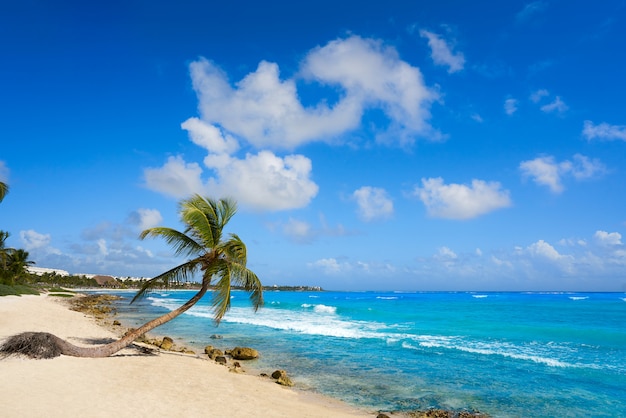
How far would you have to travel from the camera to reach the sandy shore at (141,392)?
8.27m

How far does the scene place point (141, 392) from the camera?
9.99 m

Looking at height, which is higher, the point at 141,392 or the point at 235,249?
the point at 235,249

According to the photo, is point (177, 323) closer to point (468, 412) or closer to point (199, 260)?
point (199, 260)

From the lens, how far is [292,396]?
481 inches

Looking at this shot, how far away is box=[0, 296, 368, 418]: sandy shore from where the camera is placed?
8273 millimetres

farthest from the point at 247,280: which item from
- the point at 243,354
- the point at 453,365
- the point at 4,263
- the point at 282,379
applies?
the point at 4,263

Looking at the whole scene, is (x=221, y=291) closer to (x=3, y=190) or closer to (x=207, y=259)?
(x=207, y=259)

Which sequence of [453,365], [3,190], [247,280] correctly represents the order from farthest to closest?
[3,190], [453,365], [247,280]

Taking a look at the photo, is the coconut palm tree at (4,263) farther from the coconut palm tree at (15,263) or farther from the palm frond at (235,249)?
the palm frond at (235,249)

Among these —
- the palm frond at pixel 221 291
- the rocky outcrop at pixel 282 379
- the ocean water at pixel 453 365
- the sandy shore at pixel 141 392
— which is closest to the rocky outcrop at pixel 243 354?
the ocean water at pixel 453 365

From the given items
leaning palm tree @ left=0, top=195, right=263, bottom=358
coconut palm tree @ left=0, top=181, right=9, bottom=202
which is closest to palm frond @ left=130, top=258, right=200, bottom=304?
leaning palm tree @ left=0, top=195, right=263, bottom=358

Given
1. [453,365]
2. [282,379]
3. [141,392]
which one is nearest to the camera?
[141,392]

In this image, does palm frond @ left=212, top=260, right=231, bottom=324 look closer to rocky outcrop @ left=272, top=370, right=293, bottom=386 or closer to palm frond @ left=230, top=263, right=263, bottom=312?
palm frond @ left=230, top=263, right=263, bottom=312

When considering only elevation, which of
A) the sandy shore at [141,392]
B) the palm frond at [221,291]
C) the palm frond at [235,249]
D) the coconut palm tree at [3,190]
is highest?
the coconut palm tree at [3,190]
